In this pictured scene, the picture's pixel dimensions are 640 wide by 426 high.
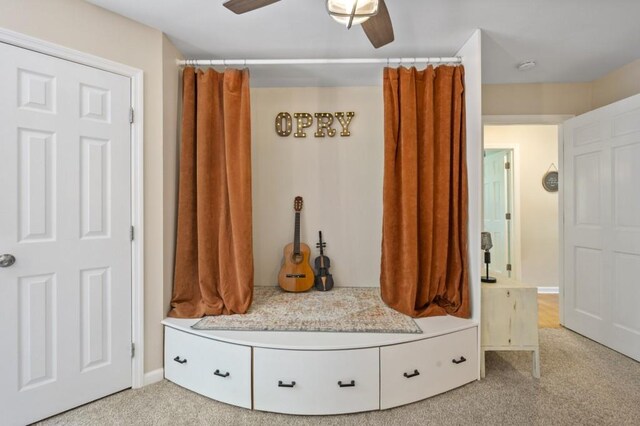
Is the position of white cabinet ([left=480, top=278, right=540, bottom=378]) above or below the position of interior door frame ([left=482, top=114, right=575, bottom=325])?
below

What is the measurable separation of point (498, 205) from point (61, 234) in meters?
4.74

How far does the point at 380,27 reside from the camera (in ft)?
4.72

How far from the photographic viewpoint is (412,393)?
1.72 metres

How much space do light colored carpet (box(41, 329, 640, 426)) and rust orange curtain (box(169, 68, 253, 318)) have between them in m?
0.54

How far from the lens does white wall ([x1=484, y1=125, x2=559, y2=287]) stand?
13.0 feet

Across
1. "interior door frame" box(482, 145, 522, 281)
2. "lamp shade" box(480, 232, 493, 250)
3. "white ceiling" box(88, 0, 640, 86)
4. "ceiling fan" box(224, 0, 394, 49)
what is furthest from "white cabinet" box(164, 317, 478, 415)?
"interior door frame" box(482, 145, 522, 281)

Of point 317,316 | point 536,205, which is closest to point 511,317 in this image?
point 317,316

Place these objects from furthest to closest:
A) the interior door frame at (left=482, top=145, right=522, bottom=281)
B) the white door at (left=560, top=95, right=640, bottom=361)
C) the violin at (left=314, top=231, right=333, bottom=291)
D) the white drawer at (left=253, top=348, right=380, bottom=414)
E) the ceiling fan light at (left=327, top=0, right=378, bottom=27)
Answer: the interior door frame at (left=482, top=145, right=522, bottom=281), the violin at (left=314, top=231, right=333, bottom=291), the white door at (left=560, top=95, right=640, bottom=361), the white drawer at (left=253, top=348, right=380, bottom=414), the ceiling fan light at (left=327, top=0, right=378, bottom=27)

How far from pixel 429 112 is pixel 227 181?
1.53m

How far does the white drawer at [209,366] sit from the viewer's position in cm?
168

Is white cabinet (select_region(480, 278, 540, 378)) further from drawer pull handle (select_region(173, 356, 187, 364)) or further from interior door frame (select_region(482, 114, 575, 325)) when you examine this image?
drawer pull handle (select_region(173, 356, 187, 364))

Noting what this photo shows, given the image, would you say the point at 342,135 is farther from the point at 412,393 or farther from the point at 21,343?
the point at 21,343

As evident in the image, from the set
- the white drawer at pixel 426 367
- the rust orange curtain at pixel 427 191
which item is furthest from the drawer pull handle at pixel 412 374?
the rust orange curtain at pixel 427 191

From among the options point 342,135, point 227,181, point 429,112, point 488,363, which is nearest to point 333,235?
point 342,135
